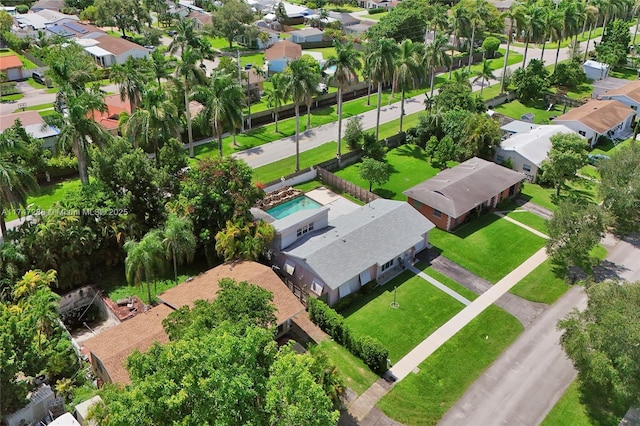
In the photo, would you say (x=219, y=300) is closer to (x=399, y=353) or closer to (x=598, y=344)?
(x=399, y=353)

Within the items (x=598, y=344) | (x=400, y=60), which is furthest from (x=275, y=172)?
(x=598, y=344)

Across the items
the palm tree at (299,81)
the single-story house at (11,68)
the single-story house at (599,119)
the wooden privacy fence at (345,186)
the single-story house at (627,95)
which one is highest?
the palm tree at (299,81)

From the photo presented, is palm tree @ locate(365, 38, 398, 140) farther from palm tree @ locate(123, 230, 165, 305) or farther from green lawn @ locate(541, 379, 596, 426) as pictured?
green lawn @ locate(541, 379, 596, 426)

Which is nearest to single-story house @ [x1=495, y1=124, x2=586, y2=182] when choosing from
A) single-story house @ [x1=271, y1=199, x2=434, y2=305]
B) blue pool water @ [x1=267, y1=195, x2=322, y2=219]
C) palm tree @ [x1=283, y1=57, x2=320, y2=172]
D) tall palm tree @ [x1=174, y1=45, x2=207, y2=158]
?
single-story house @ [x1=271, y1=199, x2=434, y2=305]

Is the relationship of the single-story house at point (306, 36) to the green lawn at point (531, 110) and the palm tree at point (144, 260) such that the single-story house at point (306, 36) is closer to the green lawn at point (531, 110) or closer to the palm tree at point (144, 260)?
the green lawn at point (531, 110)

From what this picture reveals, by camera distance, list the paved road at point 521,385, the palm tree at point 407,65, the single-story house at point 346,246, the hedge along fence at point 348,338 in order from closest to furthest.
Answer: the paved road at point 521,385 < the hedge along fence at point 348,338 < the single-story house at point 346,246 < the palm tree at point 407,65

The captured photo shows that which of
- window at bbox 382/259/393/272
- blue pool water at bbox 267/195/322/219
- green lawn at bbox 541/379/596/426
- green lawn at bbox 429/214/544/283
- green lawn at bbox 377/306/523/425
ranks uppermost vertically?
blue pool water at bbox 267/195/322/219

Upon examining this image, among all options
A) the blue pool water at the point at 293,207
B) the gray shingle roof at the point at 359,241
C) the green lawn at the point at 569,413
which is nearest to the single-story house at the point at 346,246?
the gray shingle roof at the point at 359,241
